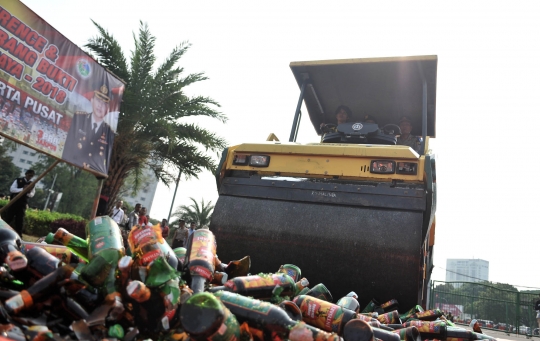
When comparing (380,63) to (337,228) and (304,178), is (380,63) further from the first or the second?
(337,228)

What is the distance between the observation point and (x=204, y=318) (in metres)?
1.26

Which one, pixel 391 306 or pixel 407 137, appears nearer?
pixel 391 306

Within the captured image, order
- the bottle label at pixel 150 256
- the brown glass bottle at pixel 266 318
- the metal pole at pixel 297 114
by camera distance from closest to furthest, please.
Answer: the brown glass bottle at pixel 266 318 < the bottle label at pixel 150 256 < the metal pole at pixel 297 114

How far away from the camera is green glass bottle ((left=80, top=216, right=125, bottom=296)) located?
1580 mm

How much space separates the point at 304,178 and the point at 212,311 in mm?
2698

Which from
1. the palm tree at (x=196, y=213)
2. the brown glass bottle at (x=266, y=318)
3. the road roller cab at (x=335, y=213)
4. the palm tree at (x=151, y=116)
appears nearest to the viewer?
the brown glass bottle at (x=266, y=318)

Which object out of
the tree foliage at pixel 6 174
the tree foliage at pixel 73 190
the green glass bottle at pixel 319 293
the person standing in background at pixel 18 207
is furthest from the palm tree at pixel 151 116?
the tree foliage at pixel 6 174

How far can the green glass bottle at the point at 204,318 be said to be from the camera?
1256mm

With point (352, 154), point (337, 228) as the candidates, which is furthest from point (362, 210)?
point (352, 154)

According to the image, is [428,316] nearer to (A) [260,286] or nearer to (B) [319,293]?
(B) [319,293]

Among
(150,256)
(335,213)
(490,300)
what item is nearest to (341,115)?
(335,213)

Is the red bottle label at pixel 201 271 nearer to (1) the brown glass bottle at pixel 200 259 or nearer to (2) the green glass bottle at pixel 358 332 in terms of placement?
(1) the brown glass bottle at pixel 200 259

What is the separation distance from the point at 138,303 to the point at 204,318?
0.33 metres

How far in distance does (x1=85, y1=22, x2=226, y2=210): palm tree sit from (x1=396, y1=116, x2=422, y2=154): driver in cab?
7226 mm
